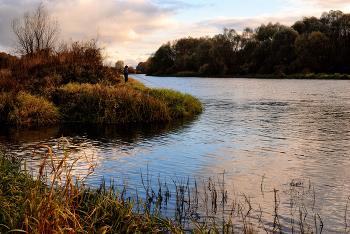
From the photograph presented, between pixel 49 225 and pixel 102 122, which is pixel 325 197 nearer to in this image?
pixel 49 225

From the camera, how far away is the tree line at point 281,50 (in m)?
87.1

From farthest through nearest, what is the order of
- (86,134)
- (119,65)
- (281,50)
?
(281,50) → (119,65) → (86,134)

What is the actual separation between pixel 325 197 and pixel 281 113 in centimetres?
1890

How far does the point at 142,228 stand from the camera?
554 centimetres

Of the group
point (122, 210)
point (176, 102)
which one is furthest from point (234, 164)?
point (176, 102)

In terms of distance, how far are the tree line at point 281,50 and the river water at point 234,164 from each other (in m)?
71.9

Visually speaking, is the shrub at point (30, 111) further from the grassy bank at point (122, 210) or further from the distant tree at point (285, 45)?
the distant tree at point (285, 45)

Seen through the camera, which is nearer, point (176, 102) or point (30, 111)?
point (30, 111)

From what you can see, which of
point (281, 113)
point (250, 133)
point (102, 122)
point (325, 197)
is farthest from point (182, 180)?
point (281, 113)

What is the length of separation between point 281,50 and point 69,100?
8306cm

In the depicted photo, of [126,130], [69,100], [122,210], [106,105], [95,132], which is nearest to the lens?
[122,210]

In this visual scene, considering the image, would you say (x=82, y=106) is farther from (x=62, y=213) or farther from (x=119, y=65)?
(x=62, y=213)

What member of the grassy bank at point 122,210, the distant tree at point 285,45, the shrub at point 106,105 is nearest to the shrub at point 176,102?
the shrub at point 106,105

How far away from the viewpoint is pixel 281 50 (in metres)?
94.2
